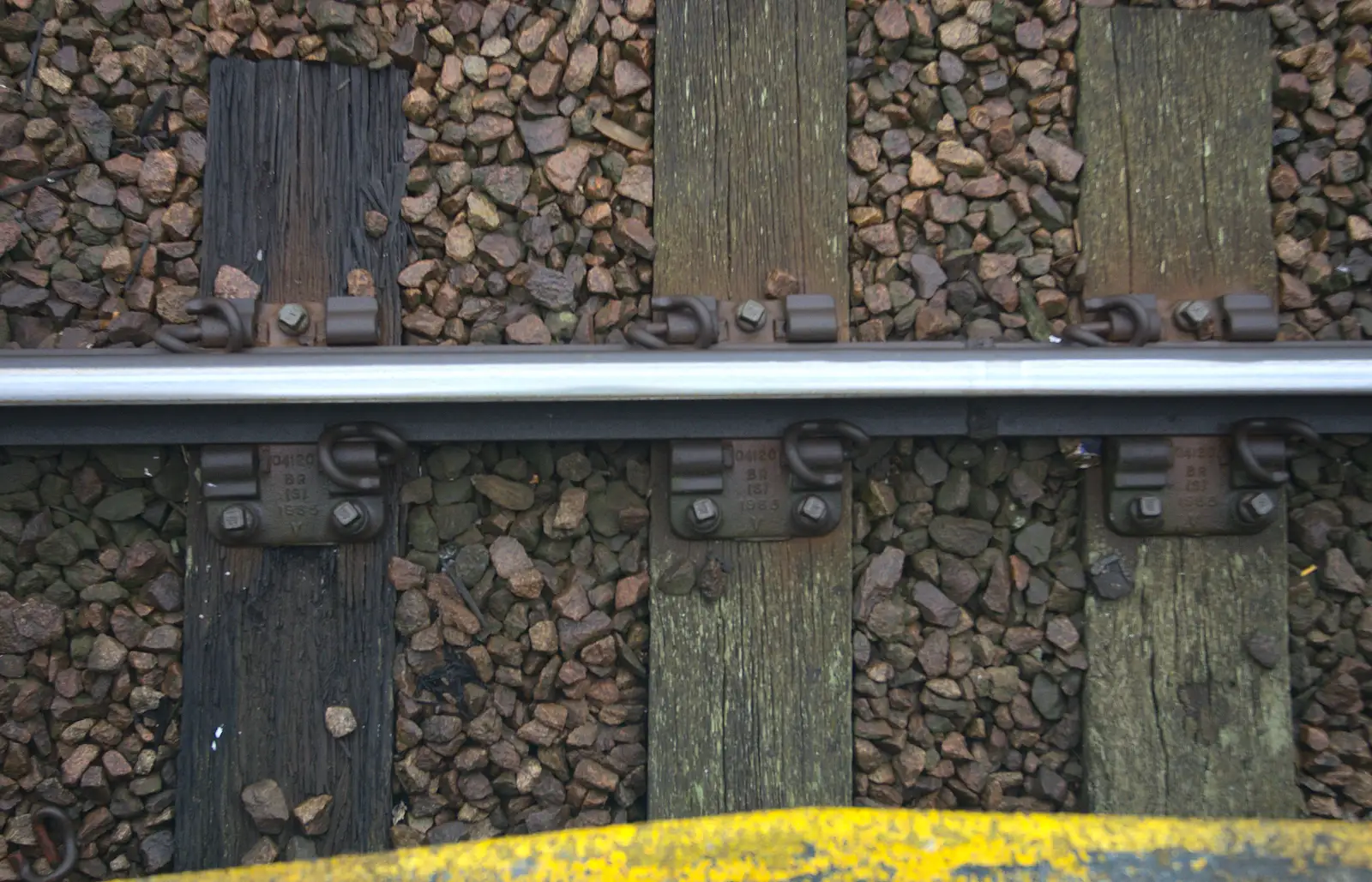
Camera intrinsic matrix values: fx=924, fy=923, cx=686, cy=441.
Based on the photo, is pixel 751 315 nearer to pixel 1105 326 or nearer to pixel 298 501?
pixel 1105 326

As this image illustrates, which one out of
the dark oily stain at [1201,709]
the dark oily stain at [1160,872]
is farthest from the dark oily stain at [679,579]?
the dark oily stain at [1201,709]

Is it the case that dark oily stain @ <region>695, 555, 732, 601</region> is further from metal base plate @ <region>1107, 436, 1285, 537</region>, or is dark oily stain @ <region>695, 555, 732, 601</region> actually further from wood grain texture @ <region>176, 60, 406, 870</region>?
metal base plate @ <region>1107, 436, 1285, 537</region>

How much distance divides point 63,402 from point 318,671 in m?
0.86

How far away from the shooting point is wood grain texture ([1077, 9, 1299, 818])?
2.38 metres

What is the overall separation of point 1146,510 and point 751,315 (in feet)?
3.66

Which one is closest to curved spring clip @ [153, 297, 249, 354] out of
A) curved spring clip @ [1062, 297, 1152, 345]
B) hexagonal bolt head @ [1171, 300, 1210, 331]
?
curved spring clip @ [1062, 297, 1152, 345]

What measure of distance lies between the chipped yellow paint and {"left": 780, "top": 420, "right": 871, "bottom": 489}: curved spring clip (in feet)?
2.51

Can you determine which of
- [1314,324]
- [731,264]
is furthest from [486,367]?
[1314,324]

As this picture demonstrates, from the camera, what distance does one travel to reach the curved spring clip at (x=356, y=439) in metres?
2.22

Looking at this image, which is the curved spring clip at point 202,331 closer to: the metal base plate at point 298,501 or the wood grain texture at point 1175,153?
the metal base plate at point 298,501

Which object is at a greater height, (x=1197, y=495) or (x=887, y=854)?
(x=1197, y=495)

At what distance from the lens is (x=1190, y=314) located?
7.82 ft

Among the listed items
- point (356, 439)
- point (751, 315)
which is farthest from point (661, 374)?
point (356, 439)

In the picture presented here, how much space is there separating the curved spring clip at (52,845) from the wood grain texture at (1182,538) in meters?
2.53
